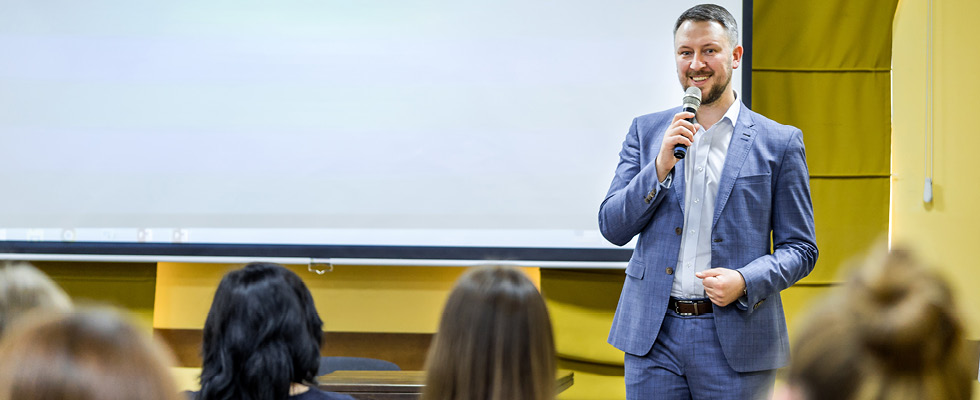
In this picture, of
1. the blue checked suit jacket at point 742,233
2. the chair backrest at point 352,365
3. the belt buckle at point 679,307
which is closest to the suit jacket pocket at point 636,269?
the blue checked suit jacket at point 742,233

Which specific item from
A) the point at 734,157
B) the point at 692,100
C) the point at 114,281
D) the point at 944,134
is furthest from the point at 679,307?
the point at 114,281

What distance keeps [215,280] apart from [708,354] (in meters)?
2.38

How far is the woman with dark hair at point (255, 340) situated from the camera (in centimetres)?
146

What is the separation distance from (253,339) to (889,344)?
3.80 feet

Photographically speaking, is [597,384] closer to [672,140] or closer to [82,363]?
[672,140]

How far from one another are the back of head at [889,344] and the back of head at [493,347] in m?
0.58

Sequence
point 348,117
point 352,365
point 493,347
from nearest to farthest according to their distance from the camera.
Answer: point 493,347 → point 352,365 → point 348,117

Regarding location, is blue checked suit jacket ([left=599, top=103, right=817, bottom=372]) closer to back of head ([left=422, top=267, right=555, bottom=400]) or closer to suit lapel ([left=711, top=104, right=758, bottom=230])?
suit lapel ([left=711, top=104, right=758, bottom=230])

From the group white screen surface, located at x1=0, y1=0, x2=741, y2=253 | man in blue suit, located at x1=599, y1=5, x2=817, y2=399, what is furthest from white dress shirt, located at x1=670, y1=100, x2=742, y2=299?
white screen surface, located at x1=0, y1=0, x2=741, y2=253

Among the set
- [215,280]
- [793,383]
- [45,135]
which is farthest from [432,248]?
[793,383]

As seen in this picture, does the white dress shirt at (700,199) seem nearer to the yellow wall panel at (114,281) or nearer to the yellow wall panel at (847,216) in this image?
the yellow wall panel at (847,216)

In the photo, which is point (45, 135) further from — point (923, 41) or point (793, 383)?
point (923, 41)

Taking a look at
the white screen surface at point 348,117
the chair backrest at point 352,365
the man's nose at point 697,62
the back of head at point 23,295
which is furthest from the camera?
the white screen surface at point 348,117

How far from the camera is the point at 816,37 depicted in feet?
11.0
